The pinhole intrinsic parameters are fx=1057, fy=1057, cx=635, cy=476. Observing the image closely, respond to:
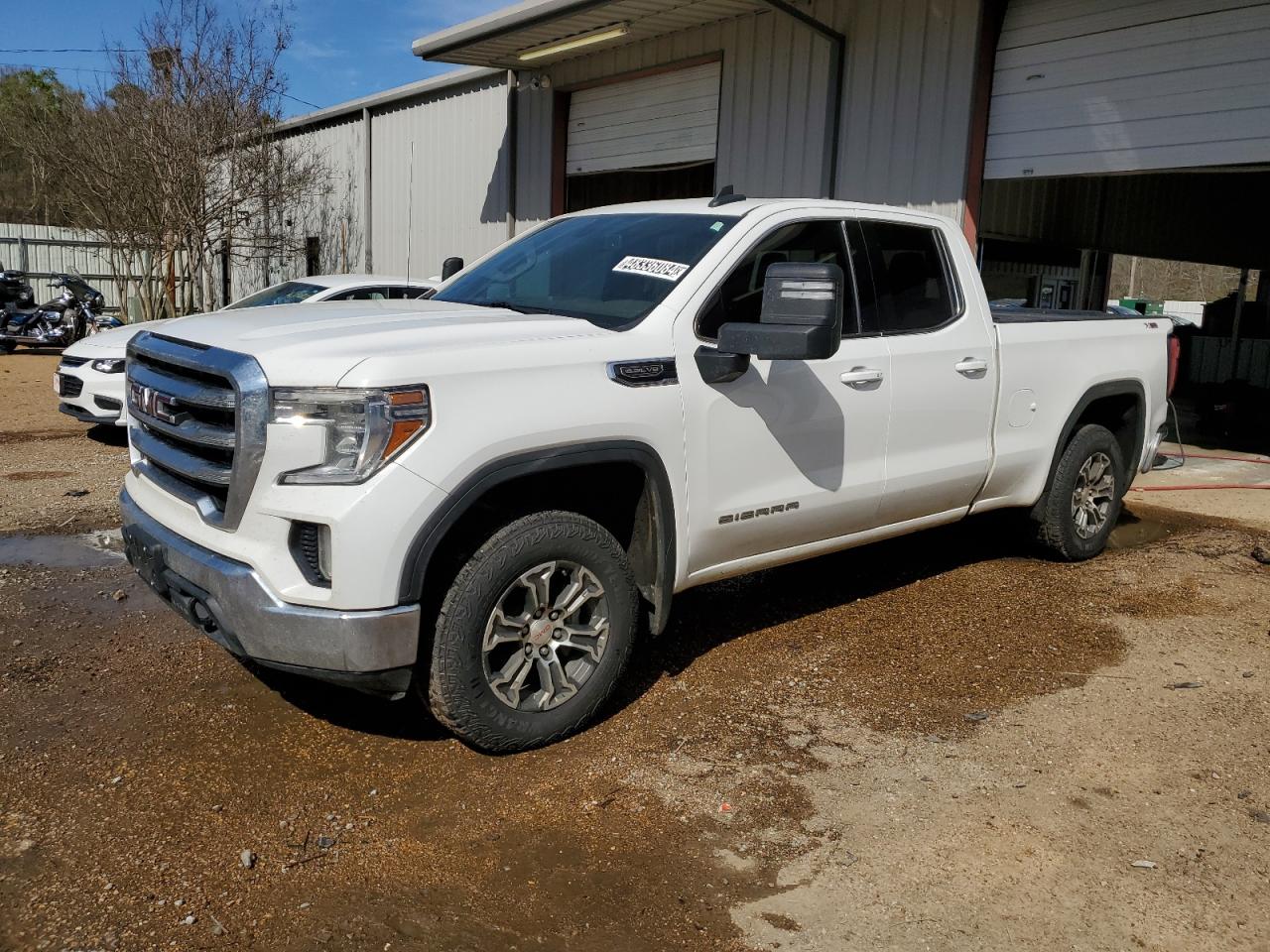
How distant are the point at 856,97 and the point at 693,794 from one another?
29.0ft

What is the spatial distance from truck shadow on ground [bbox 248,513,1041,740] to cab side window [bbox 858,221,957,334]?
62.4 inches

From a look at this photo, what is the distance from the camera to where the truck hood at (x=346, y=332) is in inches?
126

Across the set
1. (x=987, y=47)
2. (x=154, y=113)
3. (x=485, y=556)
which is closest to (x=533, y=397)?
(x=485, y=556)

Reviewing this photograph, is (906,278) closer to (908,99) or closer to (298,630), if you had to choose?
(298,630)

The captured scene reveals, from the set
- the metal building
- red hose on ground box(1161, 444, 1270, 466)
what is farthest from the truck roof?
red hose on ground box(1161, 444, 1270, 466)

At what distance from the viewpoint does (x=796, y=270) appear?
12.5ft

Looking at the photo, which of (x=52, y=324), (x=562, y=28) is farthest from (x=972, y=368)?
(x=52, y=324)

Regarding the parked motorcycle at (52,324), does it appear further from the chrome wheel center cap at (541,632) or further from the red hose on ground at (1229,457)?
the chrome wheel center cap at (541,632)

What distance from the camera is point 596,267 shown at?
177 inches

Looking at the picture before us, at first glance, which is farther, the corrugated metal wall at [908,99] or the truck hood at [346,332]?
the corrugated metal wall at [908,99]

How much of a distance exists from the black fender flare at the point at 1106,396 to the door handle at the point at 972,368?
0.94 metres

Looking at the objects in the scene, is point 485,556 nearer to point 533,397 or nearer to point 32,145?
point 533,397

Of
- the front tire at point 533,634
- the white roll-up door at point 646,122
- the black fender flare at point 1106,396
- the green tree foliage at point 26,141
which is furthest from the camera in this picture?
the green tree foliage at point 26,141

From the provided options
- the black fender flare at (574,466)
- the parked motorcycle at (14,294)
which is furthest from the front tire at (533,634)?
the parked motorcycle at (14,294)
